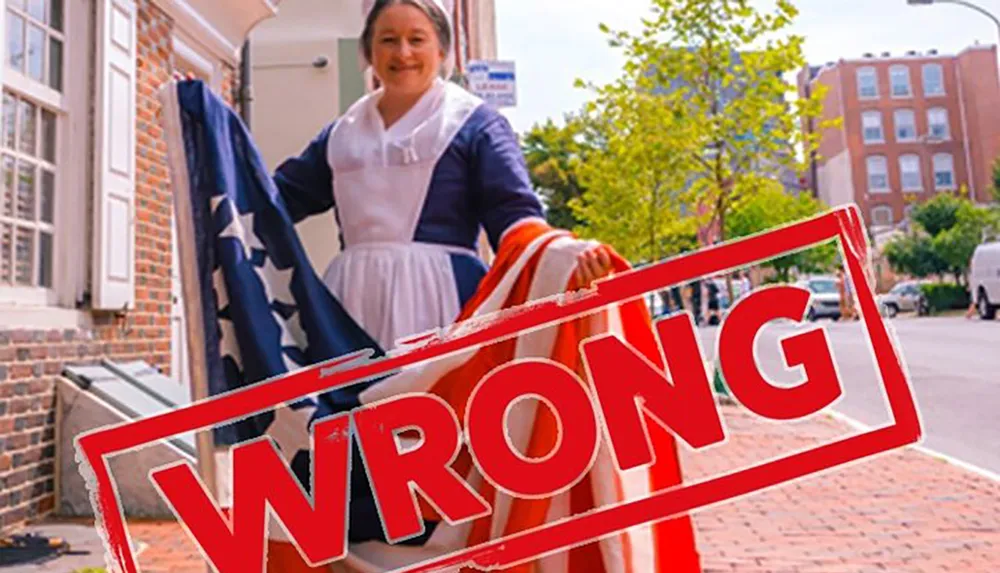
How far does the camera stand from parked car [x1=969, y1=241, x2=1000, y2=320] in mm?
19375

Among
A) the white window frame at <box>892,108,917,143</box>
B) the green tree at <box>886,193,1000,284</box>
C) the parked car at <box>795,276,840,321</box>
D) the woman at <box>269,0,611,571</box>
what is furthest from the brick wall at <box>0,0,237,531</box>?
the white window frame at <box>892,108,917,143</box>

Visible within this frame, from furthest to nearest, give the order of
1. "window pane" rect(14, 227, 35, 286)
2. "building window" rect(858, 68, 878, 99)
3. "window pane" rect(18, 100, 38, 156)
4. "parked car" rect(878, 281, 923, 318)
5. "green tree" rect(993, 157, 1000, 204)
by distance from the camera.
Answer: "building window" rect(858, 68, 878, 99) → "green tree" rect(993, 157, 1000, 204) → "parked car" rect(878, 281, 923, 318) → "window pane" rect(18, 100, 38, 156) → "window pane" rect(14, 227, 35, 286)

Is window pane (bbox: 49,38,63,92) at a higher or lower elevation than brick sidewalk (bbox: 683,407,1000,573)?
higher

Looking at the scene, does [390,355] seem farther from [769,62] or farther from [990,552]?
[769,62]

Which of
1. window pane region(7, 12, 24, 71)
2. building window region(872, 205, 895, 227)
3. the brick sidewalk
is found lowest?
the brick sidewalk

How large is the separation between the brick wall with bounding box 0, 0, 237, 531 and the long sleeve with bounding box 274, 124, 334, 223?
240cm

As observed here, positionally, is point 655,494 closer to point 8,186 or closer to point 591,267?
point 591,267

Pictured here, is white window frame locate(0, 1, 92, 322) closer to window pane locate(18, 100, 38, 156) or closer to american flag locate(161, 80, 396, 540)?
window pane locate(18, 100, 38, 156)

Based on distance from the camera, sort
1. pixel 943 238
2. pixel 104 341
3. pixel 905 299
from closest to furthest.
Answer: pixel 104 341 → pixel 905 299 → pixel 943 238

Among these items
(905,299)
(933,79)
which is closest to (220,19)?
(905,299)

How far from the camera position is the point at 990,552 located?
11.3ft

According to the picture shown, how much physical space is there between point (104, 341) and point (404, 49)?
11.6 feet

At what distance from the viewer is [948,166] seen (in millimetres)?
51562

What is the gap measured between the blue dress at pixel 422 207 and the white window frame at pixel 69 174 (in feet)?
10.0
